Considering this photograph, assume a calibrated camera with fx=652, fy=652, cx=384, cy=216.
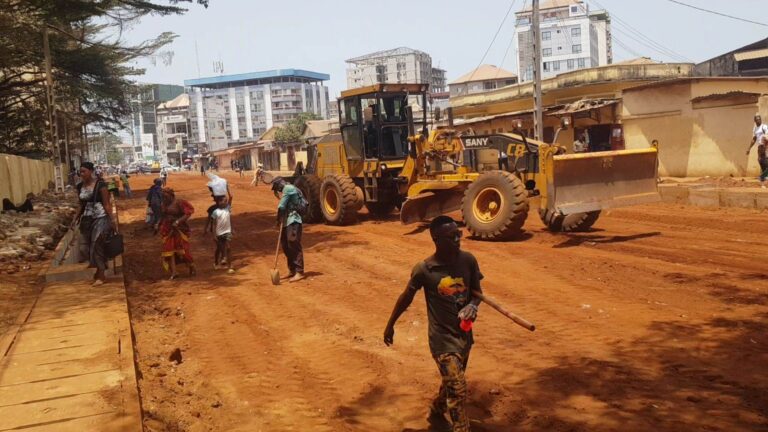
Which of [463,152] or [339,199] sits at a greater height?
[463,152]

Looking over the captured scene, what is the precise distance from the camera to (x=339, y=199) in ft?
48.3

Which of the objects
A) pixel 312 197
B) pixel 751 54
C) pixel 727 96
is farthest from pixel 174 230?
pixel 751 54

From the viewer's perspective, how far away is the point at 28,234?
14.3 meters

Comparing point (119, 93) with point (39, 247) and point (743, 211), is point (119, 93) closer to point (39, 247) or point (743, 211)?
point (39, 247)

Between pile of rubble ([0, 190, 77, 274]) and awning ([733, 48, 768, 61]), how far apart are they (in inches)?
1211

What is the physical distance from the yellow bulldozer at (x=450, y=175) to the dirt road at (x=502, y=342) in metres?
0.75

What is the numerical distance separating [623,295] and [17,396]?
239 inches

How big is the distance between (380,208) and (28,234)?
7986 millimetres

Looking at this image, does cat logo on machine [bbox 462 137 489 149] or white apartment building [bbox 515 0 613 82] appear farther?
white apartment building [bbox 515 0 613 82]

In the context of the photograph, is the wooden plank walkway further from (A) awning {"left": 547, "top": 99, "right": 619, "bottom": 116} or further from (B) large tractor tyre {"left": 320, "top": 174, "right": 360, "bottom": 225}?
(A) awning {"left": 547, "top": 99, "right": 619, "bottom": 116}

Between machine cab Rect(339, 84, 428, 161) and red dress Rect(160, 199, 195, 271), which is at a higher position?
machine cab Rect(339, 84, 428, 161)

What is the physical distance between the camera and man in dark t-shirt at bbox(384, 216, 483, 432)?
13.1 feet

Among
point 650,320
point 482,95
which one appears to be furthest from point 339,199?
point 482,95

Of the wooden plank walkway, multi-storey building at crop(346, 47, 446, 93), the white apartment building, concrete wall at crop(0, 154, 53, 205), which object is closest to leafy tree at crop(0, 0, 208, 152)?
concrete wall at crop(0, 154, 53, 205)
